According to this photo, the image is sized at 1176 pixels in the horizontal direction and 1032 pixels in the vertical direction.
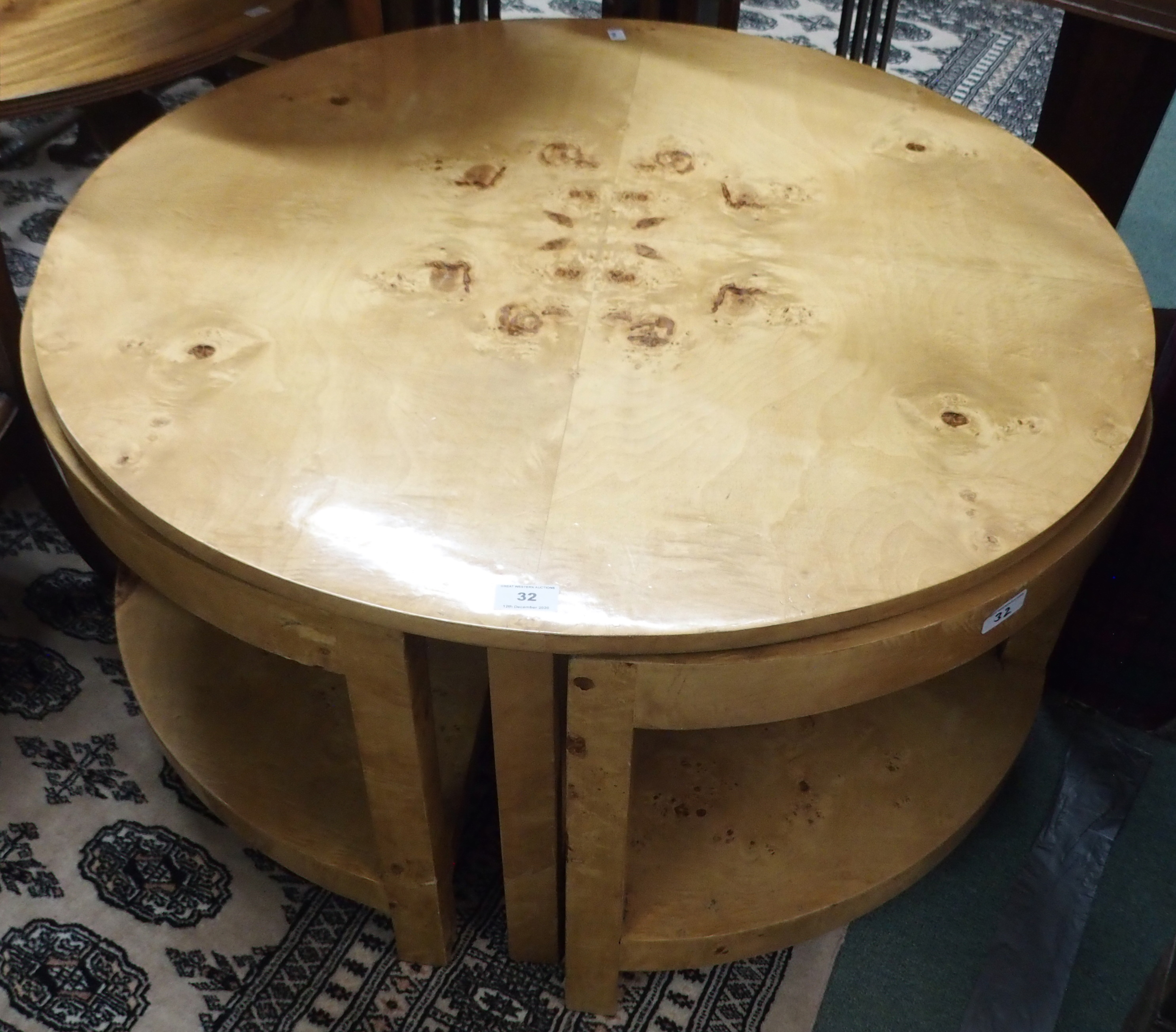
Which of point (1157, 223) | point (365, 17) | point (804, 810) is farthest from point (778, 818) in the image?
point (1157, 223)

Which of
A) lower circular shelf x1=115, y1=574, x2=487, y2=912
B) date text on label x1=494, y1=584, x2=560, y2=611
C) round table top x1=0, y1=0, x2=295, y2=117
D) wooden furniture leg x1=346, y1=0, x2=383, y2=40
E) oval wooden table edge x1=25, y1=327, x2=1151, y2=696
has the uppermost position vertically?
round table top x1=0, y1=0, x2=295, y2=117

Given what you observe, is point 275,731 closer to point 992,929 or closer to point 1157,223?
point 992,929

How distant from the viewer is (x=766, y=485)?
842 mm

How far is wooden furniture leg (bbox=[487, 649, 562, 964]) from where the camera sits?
32.7 inches

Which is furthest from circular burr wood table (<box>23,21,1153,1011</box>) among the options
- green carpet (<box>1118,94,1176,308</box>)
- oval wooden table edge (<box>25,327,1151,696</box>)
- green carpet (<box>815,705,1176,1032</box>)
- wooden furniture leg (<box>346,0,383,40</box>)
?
green carpet (<box>1118,94,1176,308</box>)

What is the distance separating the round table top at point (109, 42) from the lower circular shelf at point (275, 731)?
0.58 metres

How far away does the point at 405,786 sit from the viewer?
93 centimetres

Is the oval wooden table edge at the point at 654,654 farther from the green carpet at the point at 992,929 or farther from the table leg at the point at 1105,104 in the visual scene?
the table leg at the point at 1105,104

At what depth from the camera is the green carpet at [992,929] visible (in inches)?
44.5

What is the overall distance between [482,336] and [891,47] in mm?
2273

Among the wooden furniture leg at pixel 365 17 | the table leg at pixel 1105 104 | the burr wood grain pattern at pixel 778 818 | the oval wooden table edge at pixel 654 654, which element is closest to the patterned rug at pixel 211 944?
the burr wood grain pattern at pixel 778 818

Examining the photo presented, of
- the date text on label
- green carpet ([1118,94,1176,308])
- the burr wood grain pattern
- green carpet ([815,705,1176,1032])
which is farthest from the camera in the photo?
green carpet ([1118,94,1176,308])

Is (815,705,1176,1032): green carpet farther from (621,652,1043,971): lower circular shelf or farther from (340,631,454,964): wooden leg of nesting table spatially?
(340,631,454,964): wooden leg of nesting table

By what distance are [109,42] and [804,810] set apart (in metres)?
1.19
